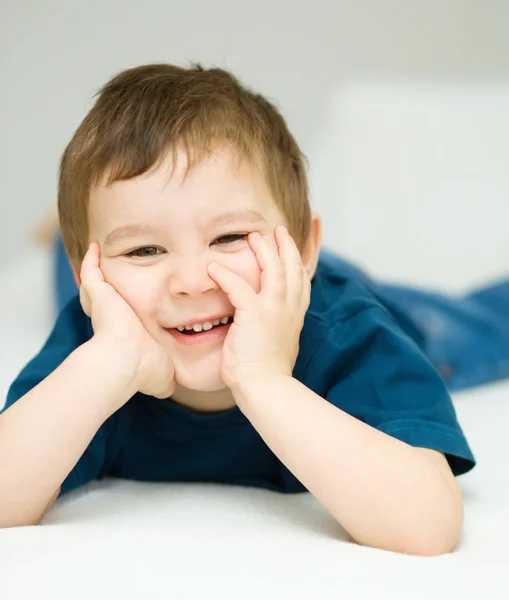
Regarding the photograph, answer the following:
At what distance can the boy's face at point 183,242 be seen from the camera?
33.3 inches

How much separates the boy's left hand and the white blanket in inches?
5.7

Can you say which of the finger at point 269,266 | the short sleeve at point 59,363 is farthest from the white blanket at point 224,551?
the finger at point 269,266

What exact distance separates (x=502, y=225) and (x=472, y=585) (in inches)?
58.9

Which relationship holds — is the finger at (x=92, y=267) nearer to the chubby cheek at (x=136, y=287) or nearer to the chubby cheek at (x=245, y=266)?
the chubby cheek at (x=136, y=287)

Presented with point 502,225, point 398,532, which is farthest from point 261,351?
point 502,225

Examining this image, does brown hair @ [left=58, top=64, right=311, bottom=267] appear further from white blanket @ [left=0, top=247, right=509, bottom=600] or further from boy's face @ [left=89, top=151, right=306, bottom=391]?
white blanket @ [left=0, top=247, right=509, bottom=600]

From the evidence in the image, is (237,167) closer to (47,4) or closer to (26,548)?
(26,548)

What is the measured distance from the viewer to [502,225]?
205cm

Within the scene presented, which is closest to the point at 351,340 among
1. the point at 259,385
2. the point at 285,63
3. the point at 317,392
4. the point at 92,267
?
the point at 317,392

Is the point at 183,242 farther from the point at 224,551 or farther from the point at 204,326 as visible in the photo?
the point at 224,551

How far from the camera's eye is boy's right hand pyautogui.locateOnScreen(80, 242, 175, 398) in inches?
34.2

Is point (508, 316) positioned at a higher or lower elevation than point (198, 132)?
lower

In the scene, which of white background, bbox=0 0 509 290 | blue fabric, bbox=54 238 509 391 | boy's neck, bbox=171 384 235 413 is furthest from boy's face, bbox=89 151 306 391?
white background, bbox=0 0 509 290

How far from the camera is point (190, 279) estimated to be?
2.75ft
